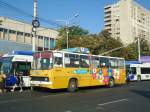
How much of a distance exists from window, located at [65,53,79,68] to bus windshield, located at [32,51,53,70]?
4.76ft

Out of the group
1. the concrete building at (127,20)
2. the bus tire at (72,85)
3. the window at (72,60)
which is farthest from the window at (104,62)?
the concrete building at (127,20)

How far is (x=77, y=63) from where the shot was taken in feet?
68.4

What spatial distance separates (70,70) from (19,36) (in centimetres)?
3373

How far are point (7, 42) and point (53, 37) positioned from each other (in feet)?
57.9

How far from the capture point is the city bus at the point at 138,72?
3888cm

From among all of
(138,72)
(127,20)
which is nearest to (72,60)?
(138,72)

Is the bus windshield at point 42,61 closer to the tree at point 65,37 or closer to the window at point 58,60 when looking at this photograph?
the window at point 58,60

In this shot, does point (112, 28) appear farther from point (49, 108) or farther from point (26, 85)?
point (49, 108)

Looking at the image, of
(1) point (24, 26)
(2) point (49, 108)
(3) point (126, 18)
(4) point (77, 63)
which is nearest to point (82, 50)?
(4) point (77, 63)

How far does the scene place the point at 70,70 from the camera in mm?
20016

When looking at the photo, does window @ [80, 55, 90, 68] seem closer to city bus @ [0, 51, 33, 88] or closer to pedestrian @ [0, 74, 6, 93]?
city bus @ [0, 51, 33, 88]

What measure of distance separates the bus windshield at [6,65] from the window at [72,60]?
14.6 ft

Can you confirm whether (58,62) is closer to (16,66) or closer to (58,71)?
(58,71)

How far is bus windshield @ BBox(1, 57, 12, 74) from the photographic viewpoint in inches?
830
